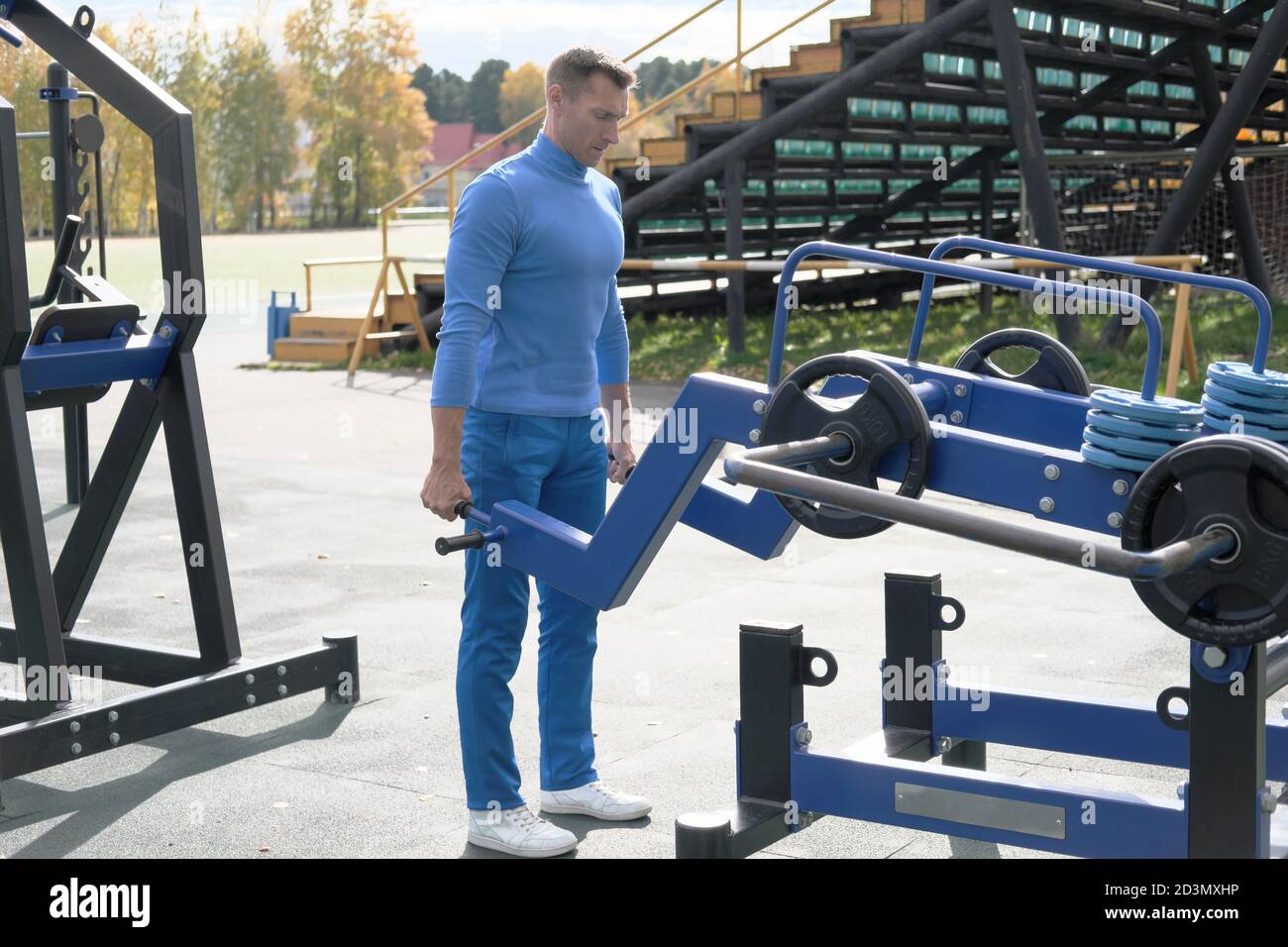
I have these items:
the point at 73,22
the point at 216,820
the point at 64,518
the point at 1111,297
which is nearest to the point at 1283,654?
the point at 1111,297

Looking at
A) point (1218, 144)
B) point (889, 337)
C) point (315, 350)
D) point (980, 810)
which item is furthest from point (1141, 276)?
point (315, 350)

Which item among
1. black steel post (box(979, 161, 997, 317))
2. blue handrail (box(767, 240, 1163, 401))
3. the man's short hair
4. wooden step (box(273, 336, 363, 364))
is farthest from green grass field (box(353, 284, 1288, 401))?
blue handrail (box(767, 240, 1163, 401))

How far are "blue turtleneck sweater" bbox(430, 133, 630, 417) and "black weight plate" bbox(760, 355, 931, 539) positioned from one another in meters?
0.80

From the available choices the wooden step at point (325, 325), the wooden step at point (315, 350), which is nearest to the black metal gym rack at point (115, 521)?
the wooden step at point (315, 350)

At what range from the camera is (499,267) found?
362cm

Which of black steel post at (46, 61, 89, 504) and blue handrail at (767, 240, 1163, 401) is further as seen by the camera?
black steel post at (46, 61, 89, 504)

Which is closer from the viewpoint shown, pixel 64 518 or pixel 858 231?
pixel 64 518

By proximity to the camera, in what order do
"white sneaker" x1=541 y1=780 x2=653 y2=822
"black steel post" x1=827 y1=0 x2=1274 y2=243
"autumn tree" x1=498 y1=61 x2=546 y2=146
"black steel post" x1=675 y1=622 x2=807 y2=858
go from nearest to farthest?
"black steel post" x1=675 y1=622 x2=807 y2=858, "white sneaker" x1=541 y1=780 x2=653 y2=822, "black steel post" x1=827 y1=0 x2=1274 y2=243, "autumn tree" x1=498 y1=61 x2=546 y2=146

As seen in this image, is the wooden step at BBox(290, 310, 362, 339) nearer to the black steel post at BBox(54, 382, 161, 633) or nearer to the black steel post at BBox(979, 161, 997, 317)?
the black steel post at BBox(979, 161, 997, 317)

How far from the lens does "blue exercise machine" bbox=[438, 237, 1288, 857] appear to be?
8.49ft

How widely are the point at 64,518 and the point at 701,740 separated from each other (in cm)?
512

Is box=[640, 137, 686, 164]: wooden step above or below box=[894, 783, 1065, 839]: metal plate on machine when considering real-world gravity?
above

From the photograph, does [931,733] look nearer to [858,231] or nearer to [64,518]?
[64,518]

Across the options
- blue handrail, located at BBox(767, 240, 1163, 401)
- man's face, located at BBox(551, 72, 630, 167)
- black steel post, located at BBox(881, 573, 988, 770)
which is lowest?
black steel post, located at BBox(881, 573, 988, 770)
